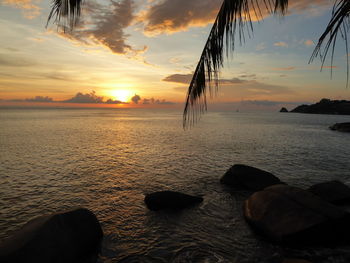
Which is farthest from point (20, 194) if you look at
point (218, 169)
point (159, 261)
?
point (218, 169)

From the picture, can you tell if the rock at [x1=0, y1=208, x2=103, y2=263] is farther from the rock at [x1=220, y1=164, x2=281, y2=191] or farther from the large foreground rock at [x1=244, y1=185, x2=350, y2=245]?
the rock at [x1=220, y1=164, x2=281, y2=191]

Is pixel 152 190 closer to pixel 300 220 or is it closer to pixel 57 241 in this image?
pixel 57 241

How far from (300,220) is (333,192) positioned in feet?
14.9

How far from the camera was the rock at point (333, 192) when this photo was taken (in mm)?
9289

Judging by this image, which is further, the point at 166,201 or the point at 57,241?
the point at 166,201

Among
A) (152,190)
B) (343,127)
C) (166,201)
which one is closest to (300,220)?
(166,201)

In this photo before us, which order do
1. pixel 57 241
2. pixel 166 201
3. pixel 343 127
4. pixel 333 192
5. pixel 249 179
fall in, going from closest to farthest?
1. pixel 57 241
2. pixel 166 201
3. pixel 333 192
4. pixel 249 179
5. pixel 343 127

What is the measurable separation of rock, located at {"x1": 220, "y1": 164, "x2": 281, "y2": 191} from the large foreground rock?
3781mm

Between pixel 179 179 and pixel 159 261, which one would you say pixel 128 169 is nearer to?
pixel 179 179

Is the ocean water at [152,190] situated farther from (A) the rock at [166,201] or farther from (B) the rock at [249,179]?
(B) the rock at [249,179]

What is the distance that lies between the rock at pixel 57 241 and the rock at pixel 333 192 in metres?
9.46

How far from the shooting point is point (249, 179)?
11.7 metres

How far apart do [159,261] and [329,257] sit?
486 centimetres

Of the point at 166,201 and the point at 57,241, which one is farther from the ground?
the point at 57,241
